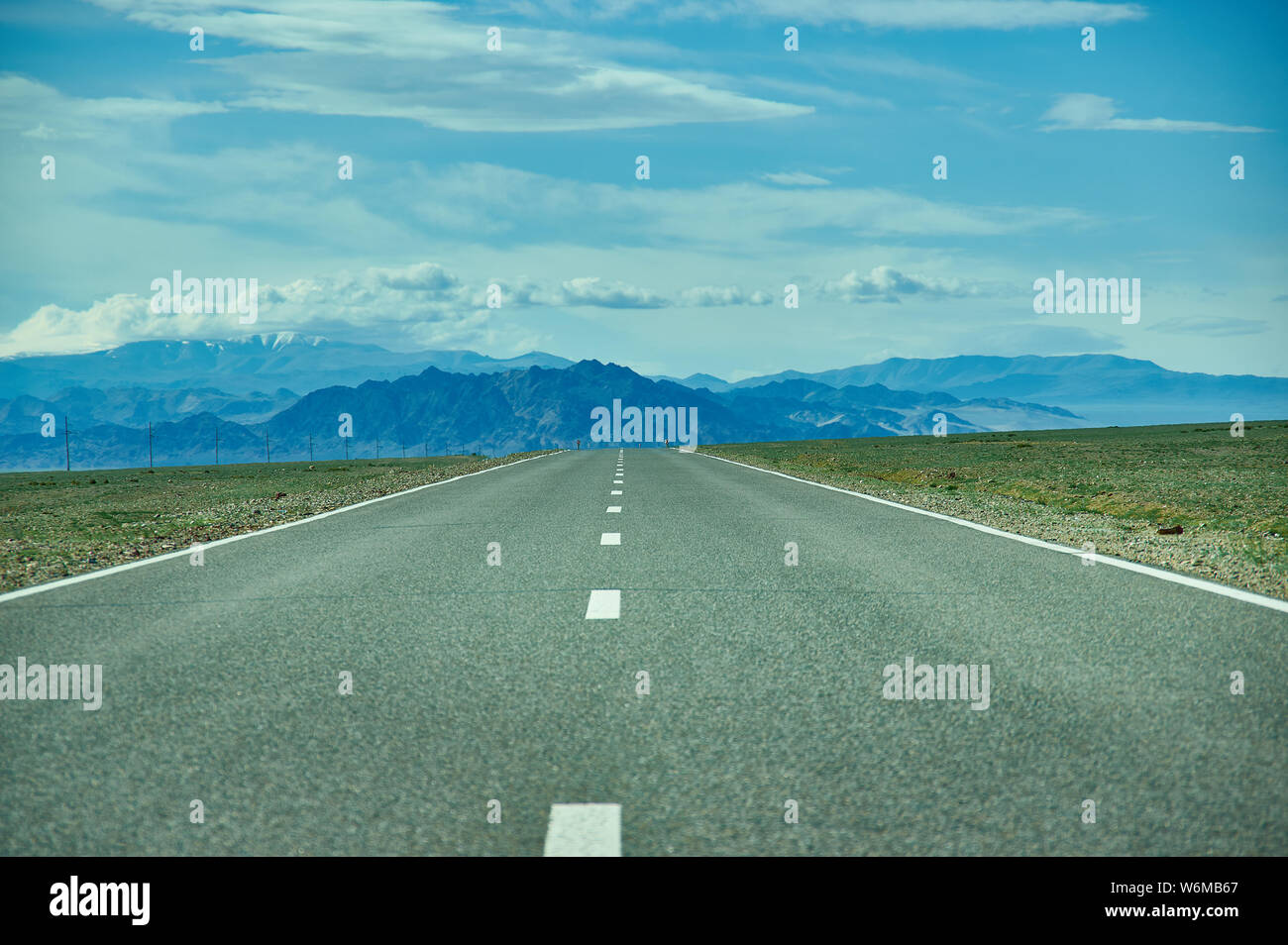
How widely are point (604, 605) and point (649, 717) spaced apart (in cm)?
346

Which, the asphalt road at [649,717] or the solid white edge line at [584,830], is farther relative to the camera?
the asphalt road at [649,717]

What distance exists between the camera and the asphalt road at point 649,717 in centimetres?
405

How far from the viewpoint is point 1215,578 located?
34.0 ft

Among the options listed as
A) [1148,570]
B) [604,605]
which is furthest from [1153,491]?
[604,605]

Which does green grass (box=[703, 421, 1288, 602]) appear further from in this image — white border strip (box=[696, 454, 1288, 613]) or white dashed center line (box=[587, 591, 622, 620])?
white dashed center line (box=[587, 591, 622, 620])

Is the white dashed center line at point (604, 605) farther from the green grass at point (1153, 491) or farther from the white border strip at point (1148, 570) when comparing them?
the green grass at point (1153, 491)

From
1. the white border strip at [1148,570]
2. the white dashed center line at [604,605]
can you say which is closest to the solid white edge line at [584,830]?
the white dashed center line at [604,605]

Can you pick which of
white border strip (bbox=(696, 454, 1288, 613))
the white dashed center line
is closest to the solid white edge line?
the white dashed center line

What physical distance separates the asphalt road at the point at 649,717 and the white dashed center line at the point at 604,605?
0.10m

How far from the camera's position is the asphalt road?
13.3ft

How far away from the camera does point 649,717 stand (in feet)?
18.1

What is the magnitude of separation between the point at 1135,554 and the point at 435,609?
307 inches

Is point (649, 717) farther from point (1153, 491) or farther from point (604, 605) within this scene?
point (1153, 491)
